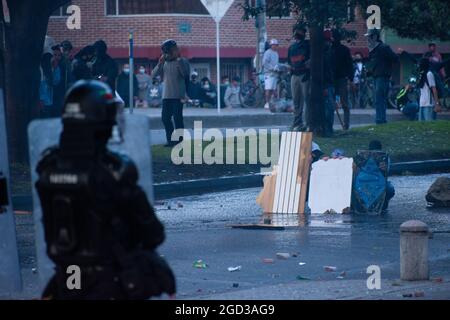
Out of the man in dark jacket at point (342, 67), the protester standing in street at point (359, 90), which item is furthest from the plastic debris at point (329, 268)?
the protester standing in street at point (359, 90)

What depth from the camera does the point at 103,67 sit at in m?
20.8

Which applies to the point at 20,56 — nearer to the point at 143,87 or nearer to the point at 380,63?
the point at 380,63

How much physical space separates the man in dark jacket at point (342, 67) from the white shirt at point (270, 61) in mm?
11284

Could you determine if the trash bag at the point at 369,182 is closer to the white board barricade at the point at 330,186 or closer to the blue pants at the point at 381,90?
the white board barricade at the point at 330,186

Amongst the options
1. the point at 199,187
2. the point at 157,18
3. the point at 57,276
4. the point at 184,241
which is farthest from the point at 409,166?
the point at 157,18

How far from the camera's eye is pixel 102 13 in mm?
44906

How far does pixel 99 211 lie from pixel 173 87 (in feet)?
49.5

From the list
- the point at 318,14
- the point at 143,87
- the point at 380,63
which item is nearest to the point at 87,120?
the point at 318,14

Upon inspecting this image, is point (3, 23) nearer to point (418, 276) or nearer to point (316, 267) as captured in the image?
point (316, 267)

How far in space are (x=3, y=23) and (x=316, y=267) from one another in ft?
27.0

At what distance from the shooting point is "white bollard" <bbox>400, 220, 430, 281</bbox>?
379 inches

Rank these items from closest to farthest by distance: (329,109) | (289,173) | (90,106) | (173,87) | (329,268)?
(90,106)
(329,268)
(289,173)
(173,87)
(329,109)

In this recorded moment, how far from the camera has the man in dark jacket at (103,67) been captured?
20672mm
